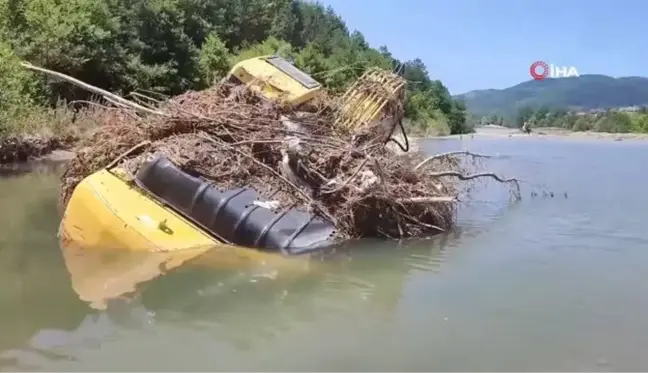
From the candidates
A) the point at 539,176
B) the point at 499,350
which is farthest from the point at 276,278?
the point at 539,176

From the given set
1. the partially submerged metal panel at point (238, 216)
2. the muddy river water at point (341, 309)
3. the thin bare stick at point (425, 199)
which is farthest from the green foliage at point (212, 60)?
the partially submerged metal panel at point (238, 216)

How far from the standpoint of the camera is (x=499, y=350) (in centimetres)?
596

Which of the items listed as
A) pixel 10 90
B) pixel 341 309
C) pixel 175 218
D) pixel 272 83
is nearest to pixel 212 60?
pixel 10 90

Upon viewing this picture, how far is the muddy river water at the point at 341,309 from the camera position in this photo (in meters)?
5.64

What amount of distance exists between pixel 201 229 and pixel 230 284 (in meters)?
1.73

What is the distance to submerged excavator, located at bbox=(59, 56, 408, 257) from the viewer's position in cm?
910

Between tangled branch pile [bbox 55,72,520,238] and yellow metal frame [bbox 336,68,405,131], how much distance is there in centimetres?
23

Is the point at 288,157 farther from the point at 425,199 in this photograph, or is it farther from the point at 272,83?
the point at 425,199

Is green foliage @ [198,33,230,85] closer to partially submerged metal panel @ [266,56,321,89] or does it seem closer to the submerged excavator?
partially submerged metal panel @ [266,56,321,89]

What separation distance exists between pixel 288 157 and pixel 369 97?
2316 mm

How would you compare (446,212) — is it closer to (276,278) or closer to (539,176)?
(276,278)

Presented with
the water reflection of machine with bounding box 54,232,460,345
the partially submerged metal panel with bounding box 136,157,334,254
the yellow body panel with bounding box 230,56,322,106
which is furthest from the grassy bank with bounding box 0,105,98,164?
the water reflection of machine with bounding box 54,232,460,345

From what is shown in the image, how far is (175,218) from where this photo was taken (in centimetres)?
A: 941

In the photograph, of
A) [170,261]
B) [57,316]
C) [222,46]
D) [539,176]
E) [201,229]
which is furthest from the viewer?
[222,46]
